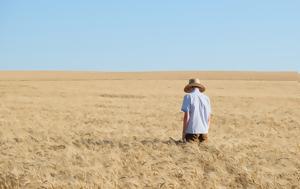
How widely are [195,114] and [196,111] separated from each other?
56mm

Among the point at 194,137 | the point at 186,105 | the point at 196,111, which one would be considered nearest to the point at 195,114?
the point at 196,111

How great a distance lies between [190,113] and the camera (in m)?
9.85

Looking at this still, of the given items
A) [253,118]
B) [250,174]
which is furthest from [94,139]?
[253,118]

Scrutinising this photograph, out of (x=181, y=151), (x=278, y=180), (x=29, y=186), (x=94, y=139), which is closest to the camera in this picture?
(x=29, y=186)

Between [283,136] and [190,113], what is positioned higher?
[190,113]

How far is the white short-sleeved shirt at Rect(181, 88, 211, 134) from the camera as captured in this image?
9.80 m

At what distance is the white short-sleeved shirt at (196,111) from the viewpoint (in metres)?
9.80

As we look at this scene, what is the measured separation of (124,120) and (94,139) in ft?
19.3

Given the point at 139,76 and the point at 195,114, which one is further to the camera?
the point at 139,76

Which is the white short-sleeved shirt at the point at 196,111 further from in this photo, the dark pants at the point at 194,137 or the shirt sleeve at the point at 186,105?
the dark pants at the point at 194,137

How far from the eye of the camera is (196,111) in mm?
9844

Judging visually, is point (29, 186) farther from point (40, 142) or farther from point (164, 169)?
point (40, 142)

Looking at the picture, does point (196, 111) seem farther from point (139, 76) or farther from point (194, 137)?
point (139, 76)

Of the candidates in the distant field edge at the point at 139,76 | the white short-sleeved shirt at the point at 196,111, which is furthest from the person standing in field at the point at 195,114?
the distant field edge at the point at 139,76
